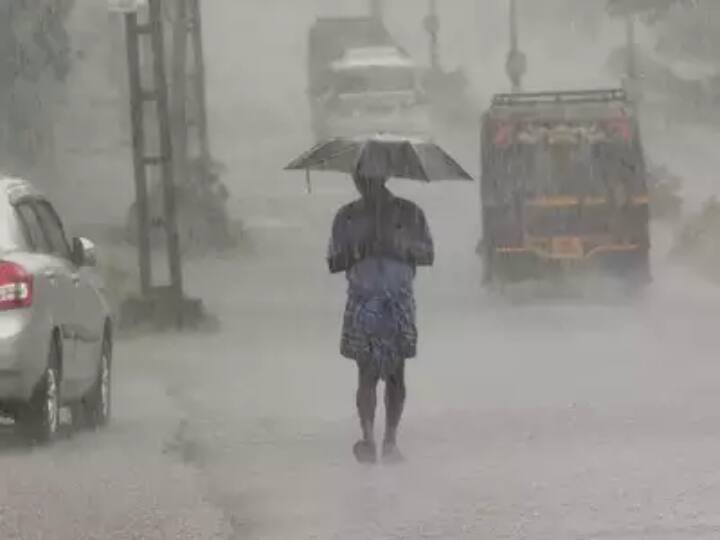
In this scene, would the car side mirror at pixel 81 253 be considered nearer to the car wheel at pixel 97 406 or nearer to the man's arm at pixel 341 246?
the car wheel at pixel 97 406

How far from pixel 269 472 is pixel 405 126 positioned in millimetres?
42196

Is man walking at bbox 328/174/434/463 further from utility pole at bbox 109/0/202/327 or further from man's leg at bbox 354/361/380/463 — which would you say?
utility pole at bbox 109/0/202/327

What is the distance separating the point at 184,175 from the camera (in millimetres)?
39562

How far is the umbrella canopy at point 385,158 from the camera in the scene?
43.3 ft

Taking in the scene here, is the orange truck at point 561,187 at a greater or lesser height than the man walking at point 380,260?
lesser

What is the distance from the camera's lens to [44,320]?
45.1 feet

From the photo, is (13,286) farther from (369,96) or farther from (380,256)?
(369,96)

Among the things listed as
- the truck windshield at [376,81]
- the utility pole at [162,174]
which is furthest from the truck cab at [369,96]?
the utility pole at [162,174]

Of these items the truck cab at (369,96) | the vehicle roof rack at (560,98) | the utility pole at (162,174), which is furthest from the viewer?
the truck cab at (369,96)

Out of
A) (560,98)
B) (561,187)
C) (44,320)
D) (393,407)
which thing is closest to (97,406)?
(44,320)

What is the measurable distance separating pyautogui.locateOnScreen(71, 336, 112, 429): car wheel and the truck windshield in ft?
130

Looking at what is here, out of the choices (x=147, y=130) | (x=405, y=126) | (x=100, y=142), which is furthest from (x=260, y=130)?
(x=147, y=130)

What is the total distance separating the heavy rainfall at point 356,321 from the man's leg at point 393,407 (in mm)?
20

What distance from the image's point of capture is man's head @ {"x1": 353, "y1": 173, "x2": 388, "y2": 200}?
43.2ft
